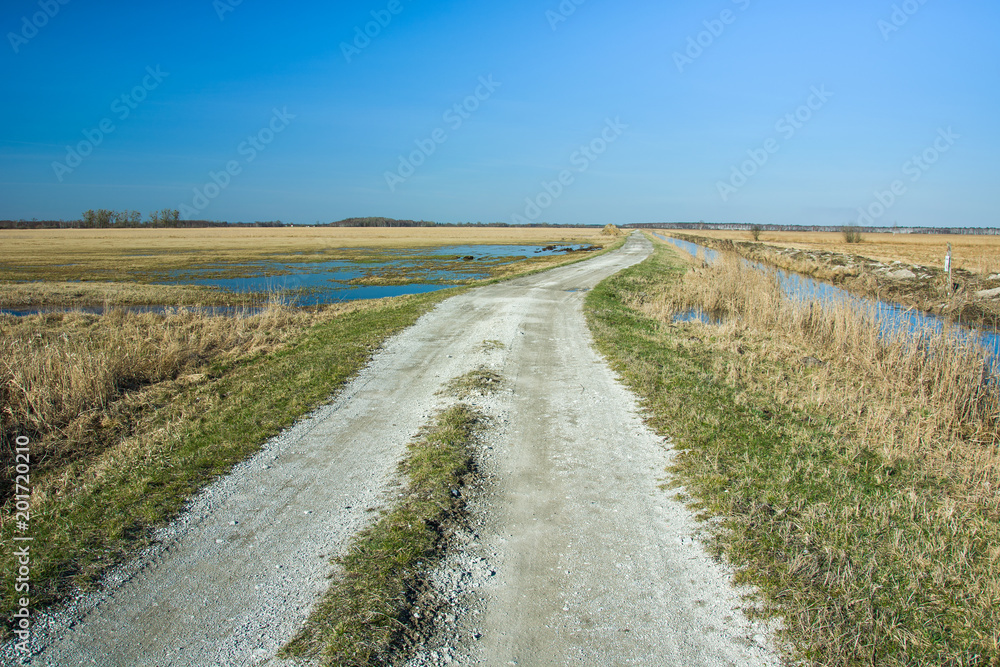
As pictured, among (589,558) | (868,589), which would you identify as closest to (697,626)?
(589,558)

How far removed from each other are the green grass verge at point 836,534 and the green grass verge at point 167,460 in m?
5.70

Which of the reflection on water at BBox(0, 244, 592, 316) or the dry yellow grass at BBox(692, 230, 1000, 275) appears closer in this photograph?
the reflection on water at BBox(0, 244, 592, 316)

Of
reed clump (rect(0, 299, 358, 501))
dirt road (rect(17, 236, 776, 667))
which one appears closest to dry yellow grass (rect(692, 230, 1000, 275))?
dirt road (rect(17, 236, 776, 667))

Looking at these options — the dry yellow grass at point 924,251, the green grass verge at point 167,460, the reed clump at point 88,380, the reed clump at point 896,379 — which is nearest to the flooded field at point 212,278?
the reed clump at point 88,380

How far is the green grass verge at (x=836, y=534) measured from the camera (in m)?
3.75

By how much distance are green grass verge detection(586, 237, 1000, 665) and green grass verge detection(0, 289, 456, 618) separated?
5.70m

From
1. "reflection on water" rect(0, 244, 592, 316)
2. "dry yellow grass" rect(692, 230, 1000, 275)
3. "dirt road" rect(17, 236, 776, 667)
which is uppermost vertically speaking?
"dry yellow grass" rect(692, 230, 1000, 275)

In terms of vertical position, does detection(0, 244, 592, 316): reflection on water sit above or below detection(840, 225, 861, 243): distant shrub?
below

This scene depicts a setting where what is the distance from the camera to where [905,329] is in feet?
36.7

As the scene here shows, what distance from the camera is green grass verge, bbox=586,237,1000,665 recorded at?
3.75 m

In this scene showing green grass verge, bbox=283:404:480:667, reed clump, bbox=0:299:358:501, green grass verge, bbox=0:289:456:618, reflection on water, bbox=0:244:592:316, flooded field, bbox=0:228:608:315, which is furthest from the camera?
reflection on water, bbox=0:244:592:316

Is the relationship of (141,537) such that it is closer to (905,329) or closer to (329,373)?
Answer: (329,373)

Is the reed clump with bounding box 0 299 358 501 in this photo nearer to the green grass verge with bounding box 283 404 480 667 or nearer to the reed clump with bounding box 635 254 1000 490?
the green grass verge with bounding box 283 404 480 667

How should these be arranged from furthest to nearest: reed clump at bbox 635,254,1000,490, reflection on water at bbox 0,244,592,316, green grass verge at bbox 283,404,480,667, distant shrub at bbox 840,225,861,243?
distant shrub at bbox 840,225,861,243 → reflection on water at bbox 0,244,592,316 → reed clump at bbox 635,254,1000,490 → green grass verge at bbox 283,404,480,667
